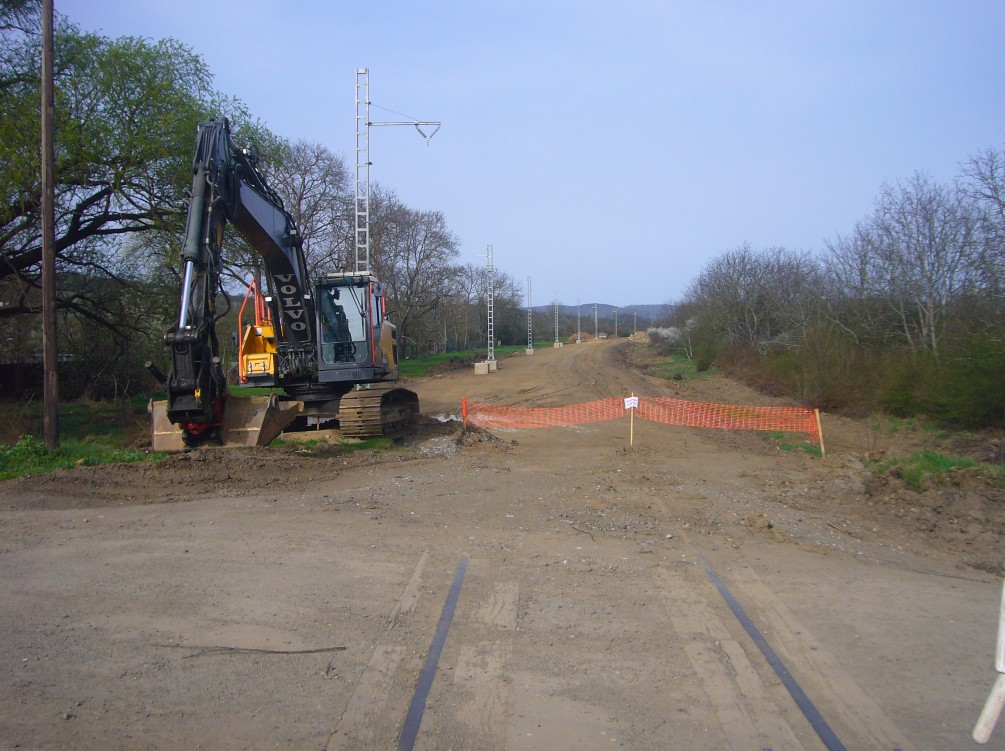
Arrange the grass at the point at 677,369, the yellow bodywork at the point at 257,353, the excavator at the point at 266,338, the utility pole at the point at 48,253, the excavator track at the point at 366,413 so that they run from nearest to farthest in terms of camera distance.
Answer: the excavator at the point at 266,338 → the utility pole at the point at 48,253 → the excavator track at the point at 366,413 → the yellow bodywork at the point at 257,353 → the grass at the point at 677,369

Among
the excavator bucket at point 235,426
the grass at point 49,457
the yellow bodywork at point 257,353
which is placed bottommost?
the grass at point 49,457

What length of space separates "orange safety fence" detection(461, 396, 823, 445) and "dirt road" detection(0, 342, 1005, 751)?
384 inches

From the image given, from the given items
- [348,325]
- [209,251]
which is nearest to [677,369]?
[348,325]

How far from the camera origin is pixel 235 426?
12641 mm

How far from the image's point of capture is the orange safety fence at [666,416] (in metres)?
21.6

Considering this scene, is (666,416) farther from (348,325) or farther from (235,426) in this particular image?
(235,426)

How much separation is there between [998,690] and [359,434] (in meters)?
12.2

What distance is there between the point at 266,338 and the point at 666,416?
12561 mm

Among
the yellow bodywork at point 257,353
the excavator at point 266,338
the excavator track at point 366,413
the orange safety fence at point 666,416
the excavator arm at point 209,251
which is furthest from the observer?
the orange safety fence at point 666,416

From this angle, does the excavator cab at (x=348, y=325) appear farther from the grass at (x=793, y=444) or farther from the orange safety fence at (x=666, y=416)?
the grass at (x=793, y=444)

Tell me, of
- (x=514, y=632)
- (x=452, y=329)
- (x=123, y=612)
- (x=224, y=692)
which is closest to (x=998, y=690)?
(x=514, y=632)

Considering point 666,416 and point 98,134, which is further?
point 666,416

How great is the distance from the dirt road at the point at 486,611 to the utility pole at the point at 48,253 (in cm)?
284

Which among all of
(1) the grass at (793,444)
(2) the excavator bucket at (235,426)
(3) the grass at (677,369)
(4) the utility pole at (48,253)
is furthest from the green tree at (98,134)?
(3) the grass at (677,369)
